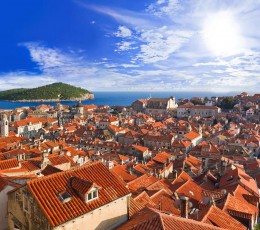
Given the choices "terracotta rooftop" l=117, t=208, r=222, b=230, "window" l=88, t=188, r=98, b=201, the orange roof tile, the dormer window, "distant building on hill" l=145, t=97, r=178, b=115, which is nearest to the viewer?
"terracotta rooftop" l=117, t=208, r=222, b=230

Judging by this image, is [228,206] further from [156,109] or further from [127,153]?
[156,109]

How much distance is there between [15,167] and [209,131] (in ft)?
221

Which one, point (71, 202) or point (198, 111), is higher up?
point (71, 202)

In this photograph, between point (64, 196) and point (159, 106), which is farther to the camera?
point (159, 106)

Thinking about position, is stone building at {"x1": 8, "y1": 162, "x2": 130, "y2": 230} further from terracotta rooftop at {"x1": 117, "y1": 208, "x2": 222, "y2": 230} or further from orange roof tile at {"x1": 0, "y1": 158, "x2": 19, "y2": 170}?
orange roof tile at {"x1": 0, "y1": 158, "x2": 19, "y2": 170}

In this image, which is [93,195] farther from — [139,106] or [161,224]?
[139,106]

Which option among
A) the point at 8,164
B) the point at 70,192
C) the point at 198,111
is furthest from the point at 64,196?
the point at 198,111

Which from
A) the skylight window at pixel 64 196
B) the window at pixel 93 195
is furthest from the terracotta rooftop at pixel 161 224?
the skylight window at pixel 64 196

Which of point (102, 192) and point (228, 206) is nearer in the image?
point (102, 192)

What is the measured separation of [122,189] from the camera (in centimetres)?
1095

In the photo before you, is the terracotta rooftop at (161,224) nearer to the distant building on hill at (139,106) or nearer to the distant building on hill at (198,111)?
the distant building on hill at (198,111)

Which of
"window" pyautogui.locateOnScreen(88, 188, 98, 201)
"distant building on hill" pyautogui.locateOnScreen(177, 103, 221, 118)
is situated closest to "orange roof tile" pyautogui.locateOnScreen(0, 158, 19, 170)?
"window" pyautogui.locateOnScreen(88, 188, 98, 201)

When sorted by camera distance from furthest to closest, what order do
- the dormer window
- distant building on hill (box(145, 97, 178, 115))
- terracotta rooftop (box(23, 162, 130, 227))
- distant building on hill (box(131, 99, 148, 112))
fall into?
1. distant building on hill (box(131, 99, 148, 112))
2. distant building on hill (box(145, 97, 178, 115))
3. the dormer window
4. terracotta rooftop (box(23, 162, 130, 227))

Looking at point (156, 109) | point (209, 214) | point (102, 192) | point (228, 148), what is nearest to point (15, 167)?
point (102, 192)
